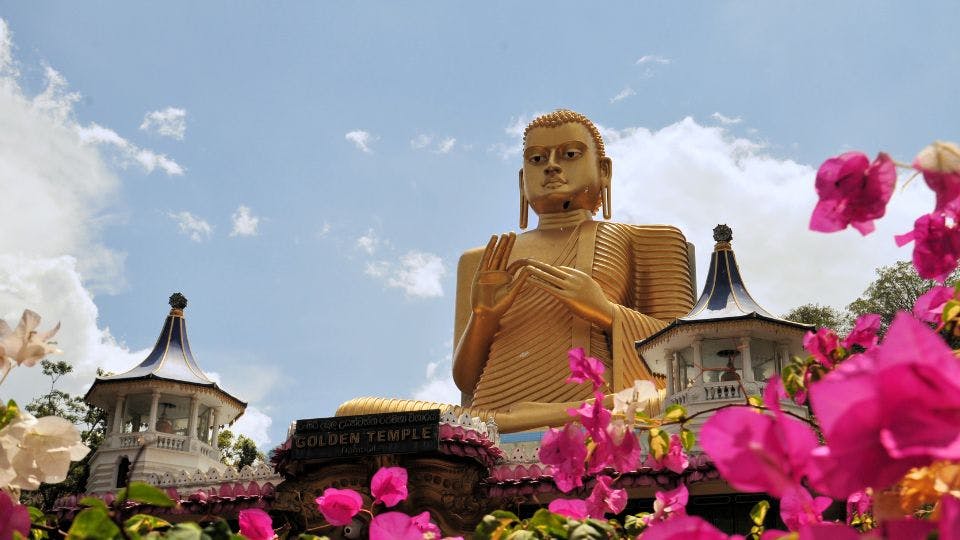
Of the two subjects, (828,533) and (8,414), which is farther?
(8,414)

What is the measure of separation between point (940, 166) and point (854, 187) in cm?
19

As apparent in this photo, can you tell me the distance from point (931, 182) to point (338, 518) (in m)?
2.10

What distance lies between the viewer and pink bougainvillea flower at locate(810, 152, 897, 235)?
2.04 metres

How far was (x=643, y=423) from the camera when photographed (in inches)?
116

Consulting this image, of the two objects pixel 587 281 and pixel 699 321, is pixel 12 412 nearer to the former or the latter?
pixel 699 321

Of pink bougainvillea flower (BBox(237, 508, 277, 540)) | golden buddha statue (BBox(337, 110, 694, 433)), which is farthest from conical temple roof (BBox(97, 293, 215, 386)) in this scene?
pink bougainvillea flower (BBox(237, 508, 277, 540))

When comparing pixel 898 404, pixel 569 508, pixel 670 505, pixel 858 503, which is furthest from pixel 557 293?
pixel 898 404

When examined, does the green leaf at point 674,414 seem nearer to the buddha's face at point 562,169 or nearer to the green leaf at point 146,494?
the green leaf at point 146,494

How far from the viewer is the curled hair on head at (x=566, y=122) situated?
1831cm

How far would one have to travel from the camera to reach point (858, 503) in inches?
156

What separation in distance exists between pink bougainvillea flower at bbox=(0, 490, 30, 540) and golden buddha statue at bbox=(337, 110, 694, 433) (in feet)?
43.0

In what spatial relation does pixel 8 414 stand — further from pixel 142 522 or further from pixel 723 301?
pixel 723 301

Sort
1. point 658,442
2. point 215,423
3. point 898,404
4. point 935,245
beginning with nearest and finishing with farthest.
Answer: point 898,404 < point 935,245 < point 658,442 < point 215,423

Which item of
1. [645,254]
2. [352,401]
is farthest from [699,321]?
[352,401]
